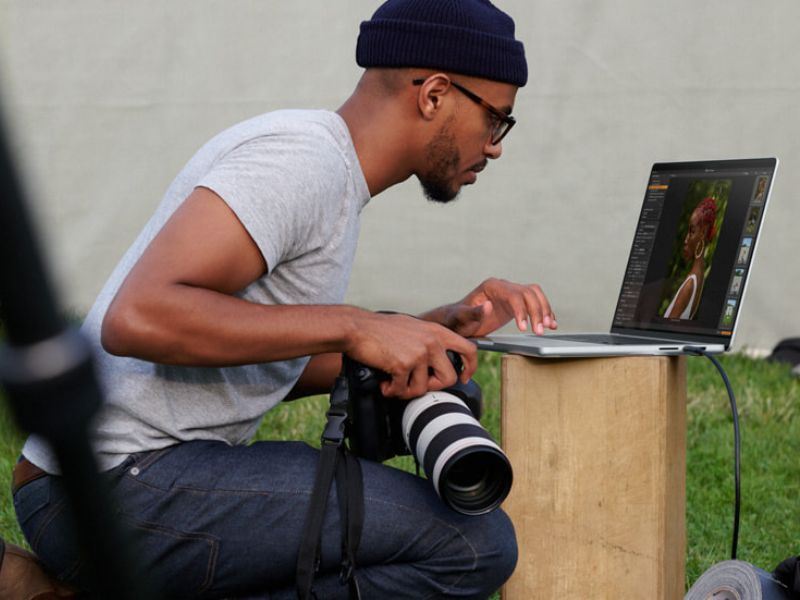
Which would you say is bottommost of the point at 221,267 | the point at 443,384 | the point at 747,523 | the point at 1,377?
the point at 747,523

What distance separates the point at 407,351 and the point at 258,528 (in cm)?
36

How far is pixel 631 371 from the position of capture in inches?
79.9

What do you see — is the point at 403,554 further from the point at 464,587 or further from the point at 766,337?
the point at 766,337

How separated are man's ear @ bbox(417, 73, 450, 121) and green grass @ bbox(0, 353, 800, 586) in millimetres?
1263

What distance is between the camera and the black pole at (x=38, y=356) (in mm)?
442


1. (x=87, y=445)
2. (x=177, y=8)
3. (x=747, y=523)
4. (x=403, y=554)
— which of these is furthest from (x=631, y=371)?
(x=177, y=8)

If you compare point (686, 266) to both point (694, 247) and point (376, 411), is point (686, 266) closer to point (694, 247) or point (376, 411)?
point (694, 247)

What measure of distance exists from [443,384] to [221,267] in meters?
0.42

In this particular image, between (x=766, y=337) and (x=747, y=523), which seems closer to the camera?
(x=747, y=523)

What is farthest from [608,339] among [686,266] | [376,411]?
[376,411]

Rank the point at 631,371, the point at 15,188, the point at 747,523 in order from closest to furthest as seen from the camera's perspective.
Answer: the point at 15,188 → the point at 631,371 → the point at 747,523

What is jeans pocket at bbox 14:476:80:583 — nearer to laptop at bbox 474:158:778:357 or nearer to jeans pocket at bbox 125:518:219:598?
jeans pocket at bbox 125:518:219:598

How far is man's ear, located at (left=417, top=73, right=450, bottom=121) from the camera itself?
75.4 inches

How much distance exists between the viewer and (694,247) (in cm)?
231
